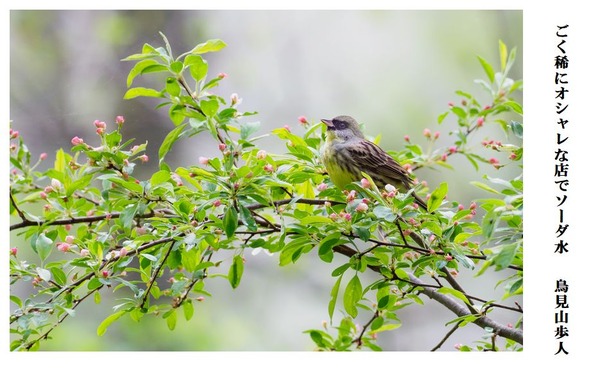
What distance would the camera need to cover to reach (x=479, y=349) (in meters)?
1.74

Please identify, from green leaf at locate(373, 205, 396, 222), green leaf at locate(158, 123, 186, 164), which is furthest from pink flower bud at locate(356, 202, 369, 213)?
green leaf at locate(158, 123, 186, 164)

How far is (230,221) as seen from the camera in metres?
1.44

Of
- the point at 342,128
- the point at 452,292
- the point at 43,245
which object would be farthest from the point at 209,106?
the point at 342,128

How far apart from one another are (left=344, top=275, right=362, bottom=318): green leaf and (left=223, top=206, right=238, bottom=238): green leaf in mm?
359

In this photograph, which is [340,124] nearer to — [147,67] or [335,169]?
[335,169]

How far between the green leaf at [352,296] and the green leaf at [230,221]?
0.36 metres

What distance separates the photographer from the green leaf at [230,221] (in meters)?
1.44

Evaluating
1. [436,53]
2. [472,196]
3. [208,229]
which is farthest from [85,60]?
[208,229]

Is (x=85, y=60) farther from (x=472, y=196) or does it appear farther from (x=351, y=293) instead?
(x=351, y=293)

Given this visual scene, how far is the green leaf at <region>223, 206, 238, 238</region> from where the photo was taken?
144cm

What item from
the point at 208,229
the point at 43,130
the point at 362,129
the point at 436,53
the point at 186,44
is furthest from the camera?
the point at 436,53

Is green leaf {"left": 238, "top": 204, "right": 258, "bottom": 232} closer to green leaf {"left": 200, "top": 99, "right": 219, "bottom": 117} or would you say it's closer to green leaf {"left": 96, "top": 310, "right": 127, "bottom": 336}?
green leaf {"left": 200, "top": 99, "right": 219, "bottom": 117}

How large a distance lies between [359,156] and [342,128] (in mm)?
138

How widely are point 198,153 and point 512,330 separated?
209 cm
